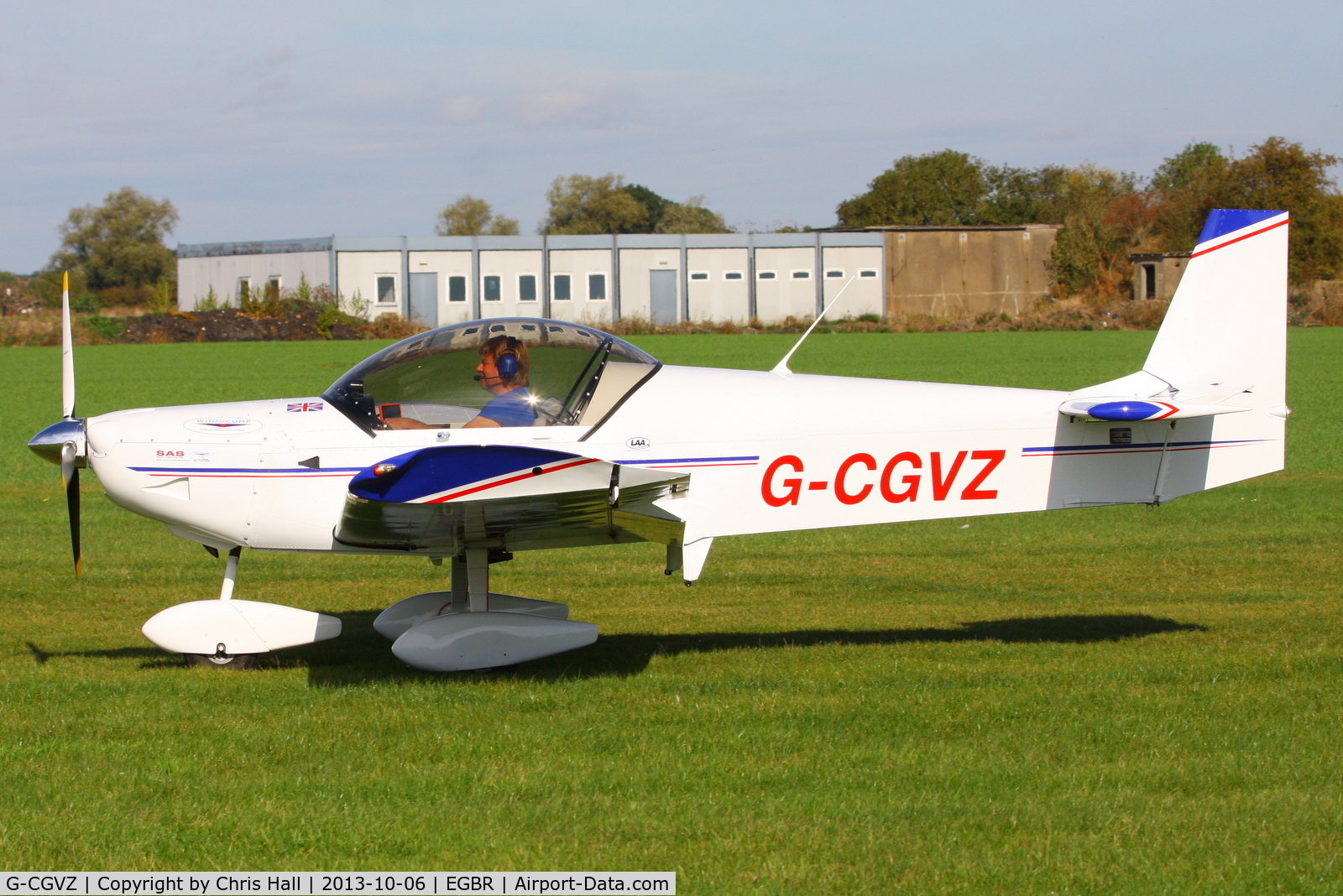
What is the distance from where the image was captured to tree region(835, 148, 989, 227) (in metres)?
91.5

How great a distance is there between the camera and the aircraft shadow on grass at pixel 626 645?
6.79 m

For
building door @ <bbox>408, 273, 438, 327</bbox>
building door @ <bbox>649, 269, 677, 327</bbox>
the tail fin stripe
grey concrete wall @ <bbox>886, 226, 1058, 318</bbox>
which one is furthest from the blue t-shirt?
grey concrete wall @ <bbox>886, 226, 1058, 318</bbox>

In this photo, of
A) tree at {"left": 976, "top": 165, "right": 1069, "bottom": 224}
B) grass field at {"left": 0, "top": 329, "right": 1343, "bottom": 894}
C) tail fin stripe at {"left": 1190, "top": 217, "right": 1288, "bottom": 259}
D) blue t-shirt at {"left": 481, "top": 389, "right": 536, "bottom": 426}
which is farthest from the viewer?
tree at {"left": 976, "top": 165, "right": 1069, "bottom": 224}

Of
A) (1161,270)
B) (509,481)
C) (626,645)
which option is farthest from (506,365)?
(1161,270)

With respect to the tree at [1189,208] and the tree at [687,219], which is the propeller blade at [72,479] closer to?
the tree at [1189,208]

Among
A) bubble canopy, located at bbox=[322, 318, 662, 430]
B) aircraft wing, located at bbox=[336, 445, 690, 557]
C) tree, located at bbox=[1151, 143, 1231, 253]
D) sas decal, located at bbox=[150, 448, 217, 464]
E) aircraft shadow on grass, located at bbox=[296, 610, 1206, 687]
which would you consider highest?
tree, located at bbox=[1151, 143, 1231, 253]

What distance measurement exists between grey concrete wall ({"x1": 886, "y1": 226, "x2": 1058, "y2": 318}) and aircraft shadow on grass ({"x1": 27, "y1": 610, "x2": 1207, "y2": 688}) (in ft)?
189

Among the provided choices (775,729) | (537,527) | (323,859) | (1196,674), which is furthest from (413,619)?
(1196,674)

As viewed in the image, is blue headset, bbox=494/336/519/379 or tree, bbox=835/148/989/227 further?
tree, bbox=835/148/989/227

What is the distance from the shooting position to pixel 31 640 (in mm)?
7547

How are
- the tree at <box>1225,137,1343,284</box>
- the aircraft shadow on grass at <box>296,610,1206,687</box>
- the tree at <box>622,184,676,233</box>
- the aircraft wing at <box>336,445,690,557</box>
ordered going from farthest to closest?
the tree at <box>622,184,676,233</box> < the tree at <box>1225,137,1343,284</box> < the aircraft shadow on grass at <box>296,610,1206,687</box> < the aircraft wing at <box>336,445,690,557</box>

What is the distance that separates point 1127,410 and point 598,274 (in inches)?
2185

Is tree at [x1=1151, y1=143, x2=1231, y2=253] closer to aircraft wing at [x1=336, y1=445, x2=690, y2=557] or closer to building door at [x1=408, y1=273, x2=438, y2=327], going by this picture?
building door at [x1=408, y1=273, x2=438, y2=327]

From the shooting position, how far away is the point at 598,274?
61062mm
